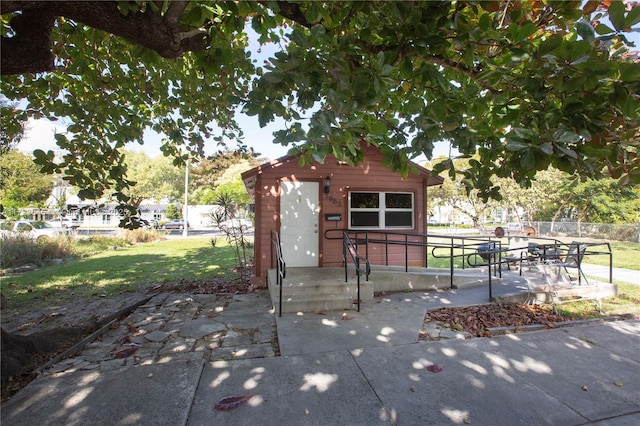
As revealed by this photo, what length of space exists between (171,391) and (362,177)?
6.40m

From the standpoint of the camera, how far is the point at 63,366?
355 centimetres

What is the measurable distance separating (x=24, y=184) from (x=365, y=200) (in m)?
28.9

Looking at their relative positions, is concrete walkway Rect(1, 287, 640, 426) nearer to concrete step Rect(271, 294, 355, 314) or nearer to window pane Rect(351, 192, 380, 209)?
concrete step Rect(271, 294, 355, 314)

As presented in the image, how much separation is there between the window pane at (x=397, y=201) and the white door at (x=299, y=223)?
2.03 metres

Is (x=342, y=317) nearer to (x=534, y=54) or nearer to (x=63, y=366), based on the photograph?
(x=63, y=366)

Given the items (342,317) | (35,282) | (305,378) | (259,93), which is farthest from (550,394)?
(35,282)

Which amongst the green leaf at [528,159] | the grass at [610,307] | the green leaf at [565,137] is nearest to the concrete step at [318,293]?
the grass at [610,307]

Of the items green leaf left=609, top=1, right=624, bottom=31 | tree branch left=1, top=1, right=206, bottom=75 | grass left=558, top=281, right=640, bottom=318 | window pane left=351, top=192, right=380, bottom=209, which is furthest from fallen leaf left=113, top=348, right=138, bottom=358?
grass left=558, top=281, right=640, bottom=318

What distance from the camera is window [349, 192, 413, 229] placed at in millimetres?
8141

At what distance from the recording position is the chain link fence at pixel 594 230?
64.9 ft

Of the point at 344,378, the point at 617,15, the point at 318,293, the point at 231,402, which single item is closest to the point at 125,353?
the point at 231,402

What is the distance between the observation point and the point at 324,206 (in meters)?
7.85

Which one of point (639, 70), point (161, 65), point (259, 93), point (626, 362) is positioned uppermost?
point (161, 65)

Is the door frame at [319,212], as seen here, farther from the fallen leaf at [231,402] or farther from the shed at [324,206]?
the fallen leaf at [231,402]
